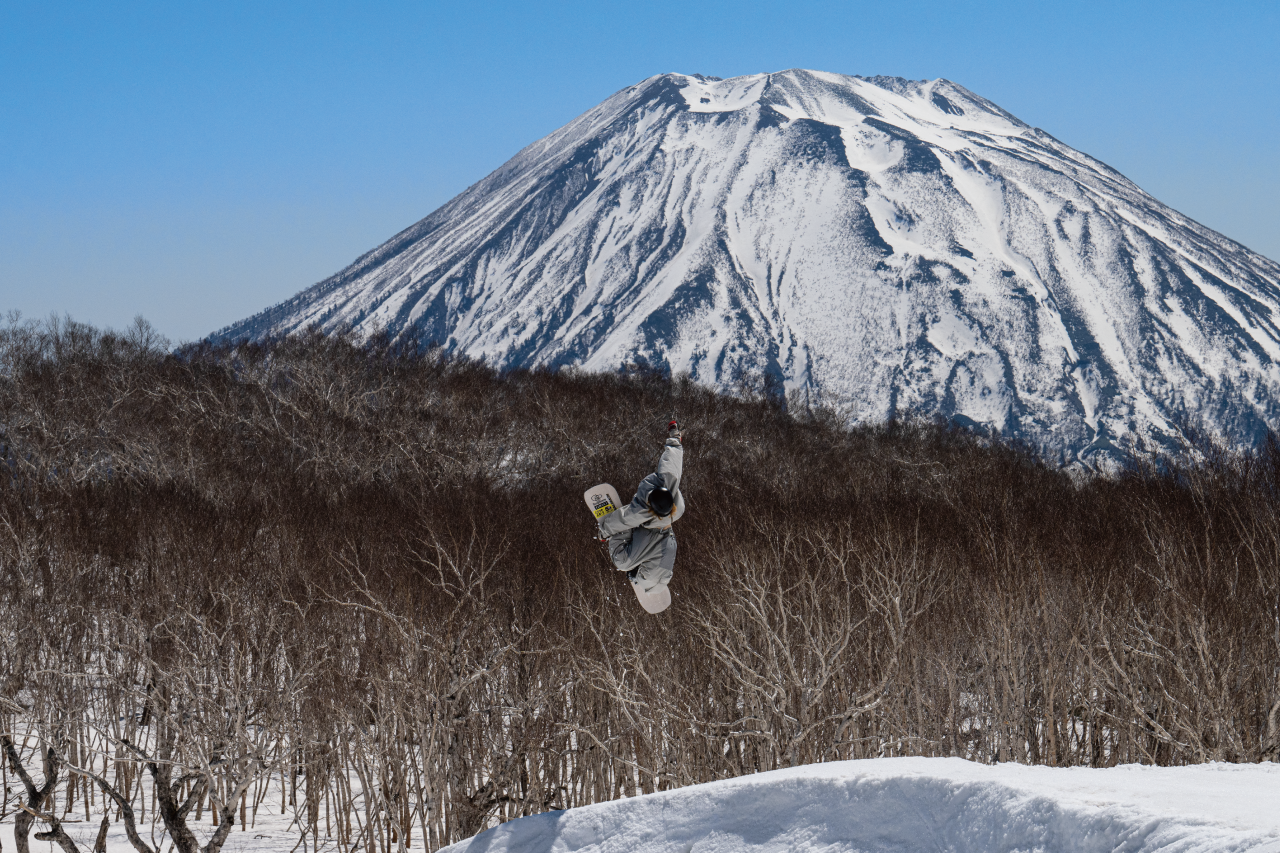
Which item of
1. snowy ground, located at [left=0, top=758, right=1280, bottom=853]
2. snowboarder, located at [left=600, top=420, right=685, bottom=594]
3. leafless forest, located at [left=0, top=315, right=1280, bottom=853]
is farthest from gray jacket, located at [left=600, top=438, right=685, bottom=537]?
leafless forest, located at [left=0, top=315, right=1280, bottom=853]

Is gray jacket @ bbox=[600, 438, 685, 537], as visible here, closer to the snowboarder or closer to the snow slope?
the snowboarder

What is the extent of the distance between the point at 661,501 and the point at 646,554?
0.56 metres

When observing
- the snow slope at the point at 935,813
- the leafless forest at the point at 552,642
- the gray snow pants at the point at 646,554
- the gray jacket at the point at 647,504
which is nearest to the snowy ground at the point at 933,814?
the snow slope at the point at 935,813

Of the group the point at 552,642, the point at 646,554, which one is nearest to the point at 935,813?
the point at 646,554

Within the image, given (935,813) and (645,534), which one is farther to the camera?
(645,534)

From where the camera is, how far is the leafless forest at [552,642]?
888 inches

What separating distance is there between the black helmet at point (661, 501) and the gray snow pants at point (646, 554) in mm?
379

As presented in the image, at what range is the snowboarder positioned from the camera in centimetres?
586

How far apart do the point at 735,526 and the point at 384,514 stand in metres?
13.2

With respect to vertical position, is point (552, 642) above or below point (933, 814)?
above

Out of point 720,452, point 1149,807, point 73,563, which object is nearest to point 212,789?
point 73,563

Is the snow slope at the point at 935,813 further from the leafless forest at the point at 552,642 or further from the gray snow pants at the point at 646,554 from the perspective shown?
the leafless forest at the point at 552,642

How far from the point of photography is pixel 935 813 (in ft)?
18.0

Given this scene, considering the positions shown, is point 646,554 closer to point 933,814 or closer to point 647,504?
point 647,504
